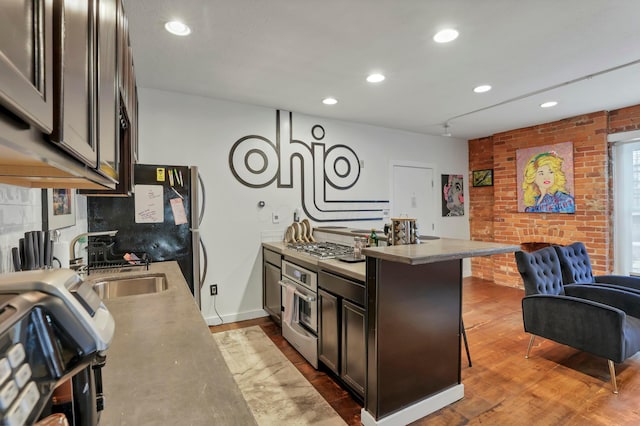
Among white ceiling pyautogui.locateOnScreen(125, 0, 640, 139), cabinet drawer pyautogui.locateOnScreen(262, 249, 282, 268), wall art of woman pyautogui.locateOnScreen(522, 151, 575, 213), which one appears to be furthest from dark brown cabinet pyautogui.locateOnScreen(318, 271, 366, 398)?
wall art of woman pyautogui.locateOnScreen(522, 151, 575, 213)

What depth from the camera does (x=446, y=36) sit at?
7.23 ft

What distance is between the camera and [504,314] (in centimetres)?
384

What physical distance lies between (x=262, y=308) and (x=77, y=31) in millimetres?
3482

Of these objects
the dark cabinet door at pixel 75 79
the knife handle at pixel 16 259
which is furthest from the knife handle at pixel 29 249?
the dark cabinet door at pixel 75 79

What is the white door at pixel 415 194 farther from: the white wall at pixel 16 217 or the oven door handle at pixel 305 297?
the white wall at pixel 16 217

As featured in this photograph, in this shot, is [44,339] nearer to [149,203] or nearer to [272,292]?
[149,203]

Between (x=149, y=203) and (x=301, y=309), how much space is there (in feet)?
5.14

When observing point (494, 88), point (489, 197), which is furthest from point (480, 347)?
point (489, 197)

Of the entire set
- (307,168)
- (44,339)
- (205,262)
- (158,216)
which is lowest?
(205,262)

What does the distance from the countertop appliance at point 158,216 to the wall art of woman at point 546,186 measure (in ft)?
15.0

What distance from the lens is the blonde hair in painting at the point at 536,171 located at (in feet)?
14.5

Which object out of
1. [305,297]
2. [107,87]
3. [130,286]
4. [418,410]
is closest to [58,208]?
[130,286]

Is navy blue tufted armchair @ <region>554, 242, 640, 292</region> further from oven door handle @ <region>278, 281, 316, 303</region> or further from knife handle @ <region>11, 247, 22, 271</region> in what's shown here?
knife handle @ <region>11, 247, 22, 271</region>

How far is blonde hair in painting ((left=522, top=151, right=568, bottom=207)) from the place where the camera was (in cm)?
441
